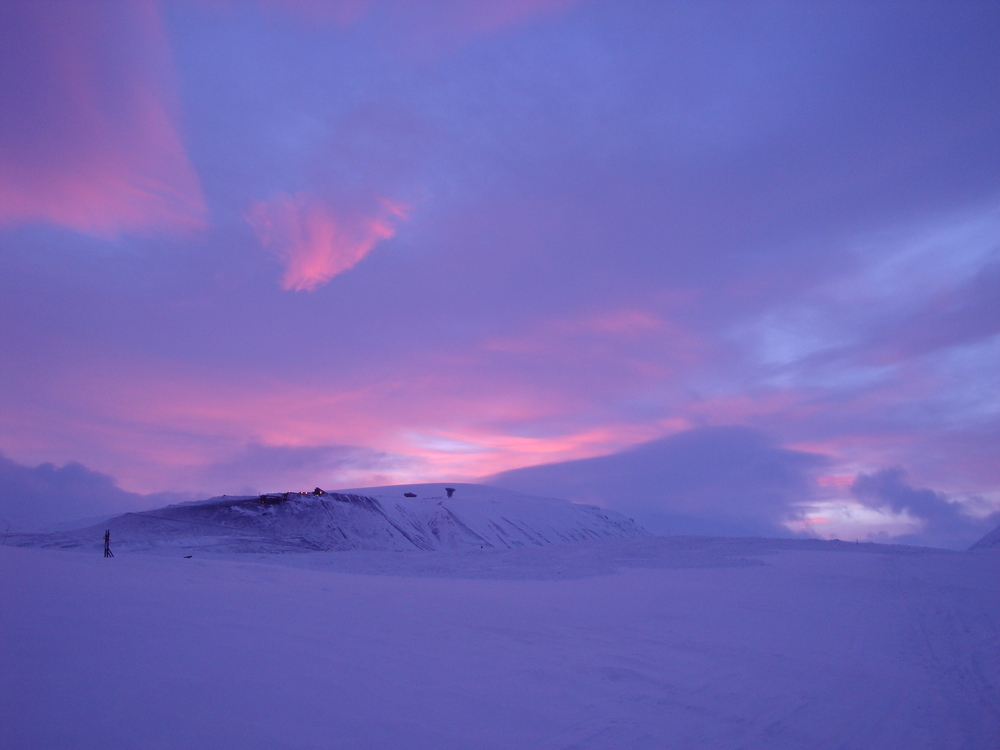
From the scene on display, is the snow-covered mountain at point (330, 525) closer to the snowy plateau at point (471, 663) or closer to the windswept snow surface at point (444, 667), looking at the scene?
the snowy plateau at point (471, 663)

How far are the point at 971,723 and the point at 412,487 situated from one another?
106481 millimetres

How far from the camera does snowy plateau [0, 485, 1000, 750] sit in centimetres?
567

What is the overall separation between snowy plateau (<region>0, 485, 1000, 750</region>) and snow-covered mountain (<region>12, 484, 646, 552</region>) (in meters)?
35.9

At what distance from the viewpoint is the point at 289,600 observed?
444 inches

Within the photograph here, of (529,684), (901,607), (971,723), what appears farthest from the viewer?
(901,607)

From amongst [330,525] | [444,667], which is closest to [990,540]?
[330,525]

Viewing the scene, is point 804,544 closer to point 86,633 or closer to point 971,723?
point 971,723

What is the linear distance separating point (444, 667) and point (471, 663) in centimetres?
53

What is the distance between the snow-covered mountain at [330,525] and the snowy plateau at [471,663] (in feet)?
118

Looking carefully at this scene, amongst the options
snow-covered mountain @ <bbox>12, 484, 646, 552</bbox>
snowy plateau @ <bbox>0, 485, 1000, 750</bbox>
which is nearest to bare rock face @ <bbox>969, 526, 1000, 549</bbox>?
snow-covered mountain @ <bbox>12, 484, 646, 552</bbox>

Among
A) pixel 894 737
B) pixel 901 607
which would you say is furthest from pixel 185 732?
pixel 901 607

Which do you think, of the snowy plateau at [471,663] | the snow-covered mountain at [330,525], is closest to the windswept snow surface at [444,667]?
the snowy plateau at [471,663]

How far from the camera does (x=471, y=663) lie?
28.7 ft

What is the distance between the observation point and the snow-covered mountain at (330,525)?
49312 millimetres
